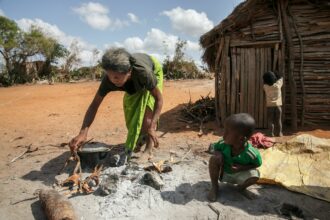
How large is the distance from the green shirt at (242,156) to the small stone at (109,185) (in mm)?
1228

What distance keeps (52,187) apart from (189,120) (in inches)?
187

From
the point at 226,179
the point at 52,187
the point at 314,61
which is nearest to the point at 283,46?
the point at 314,61

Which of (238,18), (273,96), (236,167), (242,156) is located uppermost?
(238,18)

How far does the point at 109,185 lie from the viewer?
3.74 m

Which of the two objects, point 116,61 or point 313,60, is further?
point 313,60

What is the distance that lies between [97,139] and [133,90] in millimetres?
2296

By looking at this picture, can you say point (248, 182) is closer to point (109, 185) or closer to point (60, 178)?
point (109, 185)

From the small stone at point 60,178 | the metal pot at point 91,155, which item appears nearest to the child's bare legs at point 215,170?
the metal pot at point 91,155

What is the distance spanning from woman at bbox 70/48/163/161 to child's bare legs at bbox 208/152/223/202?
805 mm

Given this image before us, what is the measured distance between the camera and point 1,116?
9492mm

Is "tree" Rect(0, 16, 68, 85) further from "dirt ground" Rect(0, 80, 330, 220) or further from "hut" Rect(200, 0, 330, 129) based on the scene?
"hut" Rect(200, 0, 330, 129)

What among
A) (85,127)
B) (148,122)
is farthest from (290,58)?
(85,127)

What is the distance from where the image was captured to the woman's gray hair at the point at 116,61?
Result: 3.63m

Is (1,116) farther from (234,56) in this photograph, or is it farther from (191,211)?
(191,211)
